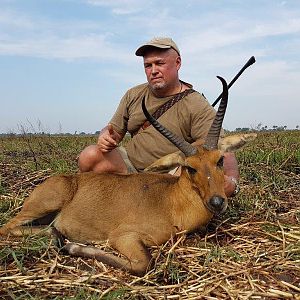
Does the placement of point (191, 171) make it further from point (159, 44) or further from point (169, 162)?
point (159, 44)

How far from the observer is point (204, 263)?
4.30 meters

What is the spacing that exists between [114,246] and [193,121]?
84.2 inches

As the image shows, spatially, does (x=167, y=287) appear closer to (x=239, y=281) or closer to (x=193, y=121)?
(x=239, y=281)

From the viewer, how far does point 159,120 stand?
21.1ft

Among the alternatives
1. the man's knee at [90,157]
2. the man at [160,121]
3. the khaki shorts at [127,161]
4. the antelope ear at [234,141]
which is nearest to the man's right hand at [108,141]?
the man at [160,121]

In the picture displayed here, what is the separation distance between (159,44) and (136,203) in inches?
92.2

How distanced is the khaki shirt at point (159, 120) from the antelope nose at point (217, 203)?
1.63 meters

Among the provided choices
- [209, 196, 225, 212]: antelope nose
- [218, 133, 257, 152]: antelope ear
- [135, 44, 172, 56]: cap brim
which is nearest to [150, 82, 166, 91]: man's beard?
[135, 44, 172, 56]: cap brim

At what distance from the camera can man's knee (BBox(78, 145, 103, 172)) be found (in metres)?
6.47

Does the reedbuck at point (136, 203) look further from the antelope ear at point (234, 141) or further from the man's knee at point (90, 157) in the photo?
the man's knee at point (90, 157)

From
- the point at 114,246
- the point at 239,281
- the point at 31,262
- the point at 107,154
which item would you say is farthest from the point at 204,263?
the point at 107,154

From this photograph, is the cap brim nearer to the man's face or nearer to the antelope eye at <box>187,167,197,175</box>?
the man's face

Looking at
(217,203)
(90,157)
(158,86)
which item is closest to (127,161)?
(90,157)

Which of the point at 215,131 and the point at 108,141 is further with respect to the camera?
the point at 108,141
